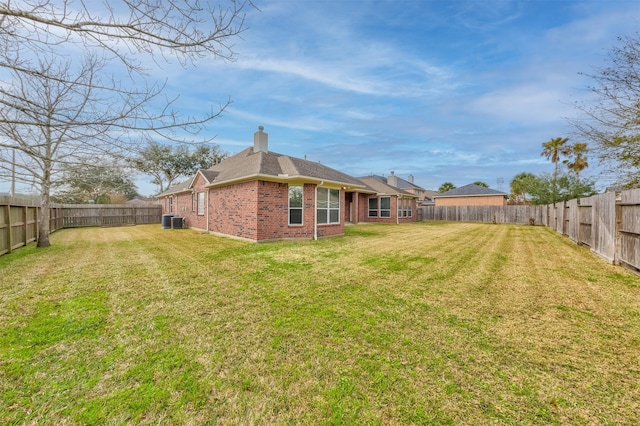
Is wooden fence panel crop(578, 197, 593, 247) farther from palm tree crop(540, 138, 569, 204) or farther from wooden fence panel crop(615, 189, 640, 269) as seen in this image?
palm tree crop(540, 138, 569, 204)

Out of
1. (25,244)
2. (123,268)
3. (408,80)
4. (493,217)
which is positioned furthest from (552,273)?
(493,217)

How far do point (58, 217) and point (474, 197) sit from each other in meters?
37.4

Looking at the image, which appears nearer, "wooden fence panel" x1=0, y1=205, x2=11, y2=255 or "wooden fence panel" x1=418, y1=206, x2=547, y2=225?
"wooden fence panel" x1=0, y1=205, x2=11, y2=255

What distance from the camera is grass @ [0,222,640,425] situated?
1889 mm

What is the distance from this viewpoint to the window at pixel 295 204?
10.5m

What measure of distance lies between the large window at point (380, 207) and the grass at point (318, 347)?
15669 millimetres

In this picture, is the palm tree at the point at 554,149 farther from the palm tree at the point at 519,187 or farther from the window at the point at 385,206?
the window at the point at 385,206

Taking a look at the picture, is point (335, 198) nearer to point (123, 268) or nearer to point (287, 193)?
point (287, 193)

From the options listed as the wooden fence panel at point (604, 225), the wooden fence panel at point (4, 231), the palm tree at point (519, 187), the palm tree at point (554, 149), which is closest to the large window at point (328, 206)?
the wooden fence panel at point (604, 225)

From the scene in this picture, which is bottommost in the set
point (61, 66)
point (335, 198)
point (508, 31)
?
point (335, 198)

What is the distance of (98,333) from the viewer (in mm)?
2965

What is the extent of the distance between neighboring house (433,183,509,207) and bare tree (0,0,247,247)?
33064mm

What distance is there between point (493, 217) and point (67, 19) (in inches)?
1109

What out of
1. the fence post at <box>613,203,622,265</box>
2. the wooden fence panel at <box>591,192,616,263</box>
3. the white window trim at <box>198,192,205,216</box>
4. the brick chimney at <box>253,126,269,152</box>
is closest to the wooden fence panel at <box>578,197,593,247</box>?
the wooden fence panel at <box>591,192,616,263</box>
